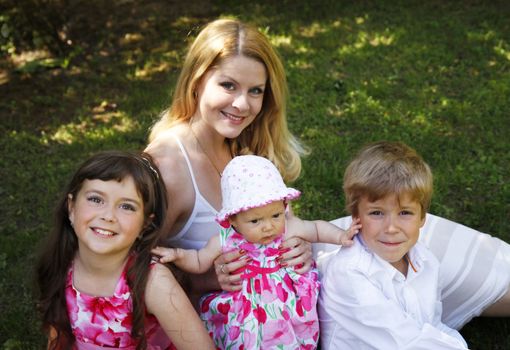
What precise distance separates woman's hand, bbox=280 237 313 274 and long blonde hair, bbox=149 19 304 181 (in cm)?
87

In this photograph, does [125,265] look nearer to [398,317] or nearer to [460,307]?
[398,317]

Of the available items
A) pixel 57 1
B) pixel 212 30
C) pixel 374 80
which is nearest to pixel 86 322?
pixel 212 30

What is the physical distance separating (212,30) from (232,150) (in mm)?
746

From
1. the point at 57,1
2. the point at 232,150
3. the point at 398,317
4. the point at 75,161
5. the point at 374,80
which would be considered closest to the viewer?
the point at 398,317

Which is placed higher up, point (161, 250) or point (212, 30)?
point (212, 30)

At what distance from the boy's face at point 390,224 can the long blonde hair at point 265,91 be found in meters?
0.97

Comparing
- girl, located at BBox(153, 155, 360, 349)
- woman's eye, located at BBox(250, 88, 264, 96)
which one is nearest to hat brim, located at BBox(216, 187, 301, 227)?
girl, located at BBox(153, 155, 360, 349)

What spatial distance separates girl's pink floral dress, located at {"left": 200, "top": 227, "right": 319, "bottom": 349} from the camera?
288cm

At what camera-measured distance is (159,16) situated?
838cm

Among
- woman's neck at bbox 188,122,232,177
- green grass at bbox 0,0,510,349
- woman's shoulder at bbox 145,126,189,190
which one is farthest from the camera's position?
green grass at bbox 0,0,510,349

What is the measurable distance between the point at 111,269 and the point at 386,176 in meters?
1.33

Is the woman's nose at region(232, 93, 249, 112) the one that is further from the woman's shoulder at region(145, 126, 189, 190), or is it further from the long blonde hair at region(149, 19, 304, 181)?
the woman's shoulder at region(145, 126, 189, 190)

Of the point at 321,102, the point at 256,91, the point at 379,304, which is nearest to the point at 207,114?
the point at 256,91

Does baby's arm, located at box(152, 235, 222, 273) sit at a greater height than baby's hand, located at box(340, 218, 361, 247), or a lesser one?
lesser
